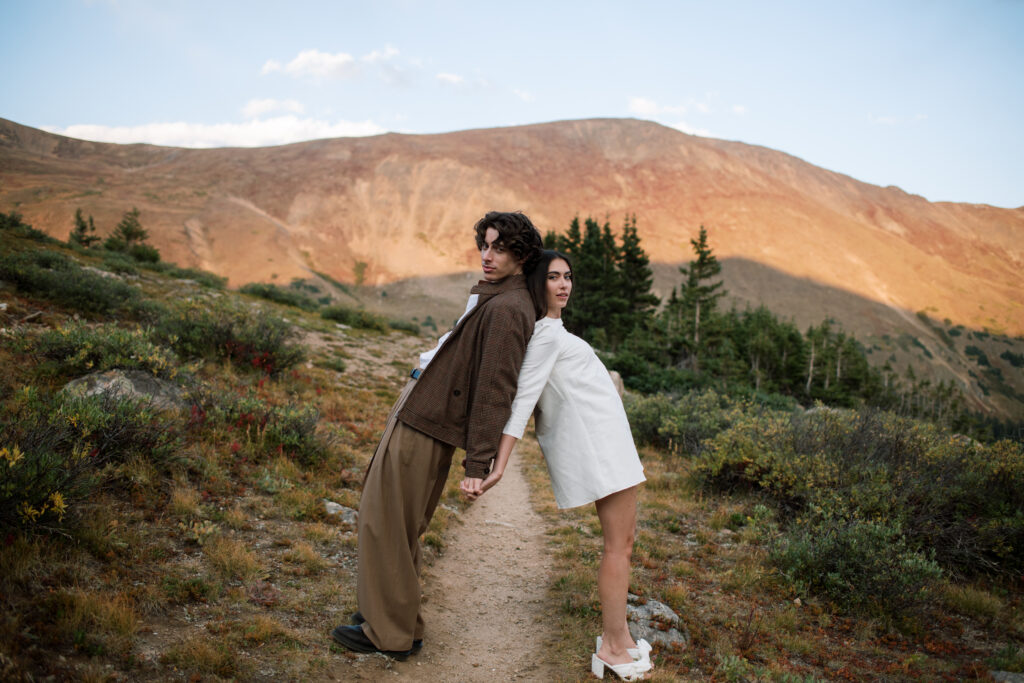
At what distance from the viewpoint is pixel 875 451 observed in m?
6.04

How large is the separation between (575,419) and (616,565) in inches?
33.8

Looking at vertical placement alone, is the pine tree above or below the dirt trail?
above

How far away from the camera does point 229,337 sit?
871cm

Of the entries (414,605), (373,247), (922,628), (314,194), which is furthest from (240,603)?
(314,194)

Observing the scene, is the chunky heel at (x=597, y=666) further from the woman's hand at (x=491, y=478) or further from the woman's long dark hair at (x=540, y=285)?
the woman's long dark hair at (x=540, y=285)

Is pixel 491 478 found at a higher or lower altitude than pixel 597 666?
higher

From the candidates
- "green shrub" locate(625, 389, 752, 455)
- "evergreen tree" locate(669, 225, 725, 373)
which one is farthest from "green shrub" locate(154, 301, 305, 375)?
"evergreen tree" locate(669, 225, 725, 373)

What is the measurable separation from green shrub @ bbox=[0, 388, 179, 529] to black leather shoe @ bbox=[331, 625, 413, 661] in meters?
1.66

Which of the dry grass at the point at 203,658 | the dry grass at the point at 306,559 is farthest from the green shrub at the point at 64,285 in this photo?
the dry grass at the point at 203,658

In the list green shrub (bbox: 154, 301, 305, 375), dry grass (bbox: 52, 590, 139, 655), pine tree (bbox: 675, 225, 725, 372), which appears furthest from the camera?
pine tree (bbox: 675, 225, 725, 372)

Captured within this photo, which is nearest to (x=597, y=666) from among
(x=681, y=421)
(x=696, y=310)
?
(x=681, y=421)

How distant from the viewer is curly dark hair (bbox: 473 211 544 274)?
280cm

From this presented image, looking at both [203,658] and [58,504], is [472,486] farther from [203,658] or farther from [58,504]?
[58,504]

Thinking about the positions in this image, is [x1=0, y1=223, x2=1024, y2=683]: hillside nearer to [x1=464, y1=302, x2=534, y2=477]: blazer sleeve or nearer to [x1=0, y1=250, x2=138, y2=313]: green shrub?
[x1=0, y1=250, x2=138, y2=313]: green shrub
